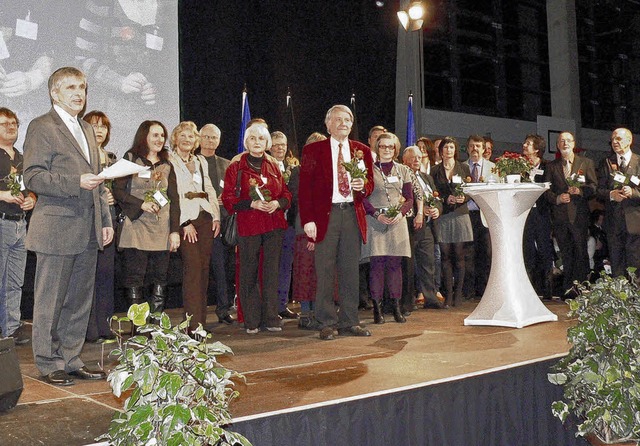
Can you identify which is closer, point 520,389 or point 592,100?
point 520,389

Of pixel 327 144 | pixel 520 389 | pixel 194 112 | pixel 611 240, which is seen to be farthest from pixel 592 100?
pixel 520 389

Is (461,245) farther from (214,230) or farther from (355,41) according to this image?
(355,41)

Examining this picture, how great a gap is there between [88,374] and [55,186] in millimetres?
888

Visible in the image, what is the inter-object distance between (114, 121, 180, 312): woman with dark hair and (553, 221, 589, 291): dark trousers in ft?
12.3

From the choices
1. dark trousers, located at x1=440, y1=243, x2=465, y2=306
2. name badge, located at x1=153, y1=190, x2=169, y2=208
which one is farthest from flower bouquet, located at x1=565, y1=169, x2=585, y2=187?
name badge, located at x1=153, y1=190, x2=169, y2=208

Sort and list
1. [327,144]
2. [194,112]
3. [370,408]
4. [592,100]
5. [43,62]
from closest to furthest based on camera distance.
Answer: [370,408] → [327,144] → [43,62] → [194,112] → [592,100]

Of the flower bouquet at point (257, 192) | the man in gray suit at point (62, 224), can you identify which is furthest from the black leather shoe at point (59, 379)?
the flower bouquet at point (257, 192)

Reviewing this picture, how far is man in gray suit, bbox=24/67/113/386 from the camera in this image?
3.11 meters

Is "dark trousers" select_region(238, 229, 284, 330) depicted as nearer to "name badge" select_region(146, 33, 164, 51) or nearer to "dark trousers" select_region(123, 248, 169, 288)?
"dark trousers" select_region(123, 248, 169, 288)

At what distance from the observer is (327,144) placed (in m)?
4.45

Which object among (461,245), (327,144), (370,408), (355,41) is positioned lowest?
(370,408)

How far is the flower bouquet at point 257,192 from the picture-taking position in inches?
182

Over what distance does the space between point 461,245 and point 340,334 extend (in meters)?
2.10

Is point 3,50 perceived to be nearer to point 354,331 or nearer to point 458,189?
point 354,331
